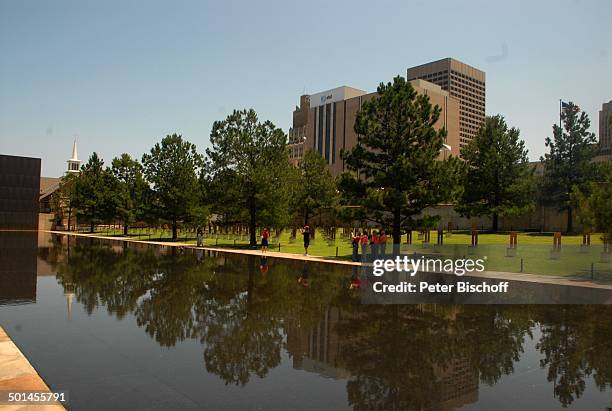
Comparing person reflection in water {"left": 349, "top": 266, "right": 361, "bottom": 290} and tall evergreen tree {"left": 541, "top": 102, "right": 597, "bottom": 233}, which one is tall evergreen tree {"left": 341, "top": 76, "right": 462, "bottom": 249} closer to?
person reflection in water {"left": 349, "top": 266, "right": 361, "bottom": 290}

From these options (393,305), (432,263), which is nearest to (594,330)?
(393,305)

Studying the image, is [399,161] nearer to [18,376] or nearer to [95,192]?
[18,376]

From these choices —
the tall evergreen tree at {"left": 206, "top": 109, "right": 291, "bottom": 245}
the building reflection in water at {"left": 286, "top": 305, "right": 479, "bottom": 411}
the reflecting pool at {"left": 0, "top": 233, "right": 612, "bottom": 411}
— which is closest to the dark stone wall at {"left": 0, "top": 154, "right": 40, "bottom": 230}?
the tall evergreen tree at {"left": 206, "top": 109, "right": 291, "bottom": 245}

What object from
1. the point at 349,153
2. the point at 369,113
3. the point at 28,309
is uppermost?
the point at 369,113

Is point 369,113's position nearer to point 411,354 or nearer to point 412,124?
point 412,124

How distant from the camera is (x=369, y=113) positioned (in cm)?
2823

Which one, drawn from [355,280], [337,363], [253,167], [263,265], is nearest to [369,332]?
[337,363]

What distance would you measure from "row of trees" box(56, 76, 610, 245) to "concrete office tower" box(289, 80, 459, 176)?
90143mm

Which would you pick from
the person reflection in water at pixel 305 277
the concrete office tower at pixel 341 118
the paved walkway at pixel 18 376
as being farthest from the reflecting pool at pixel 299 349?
the concrete office tower at pixel 341 118

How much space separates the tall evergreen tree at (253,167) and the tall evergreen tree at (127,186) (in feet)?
77.5

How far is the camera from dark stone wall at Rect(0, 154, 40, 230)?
80250 mm

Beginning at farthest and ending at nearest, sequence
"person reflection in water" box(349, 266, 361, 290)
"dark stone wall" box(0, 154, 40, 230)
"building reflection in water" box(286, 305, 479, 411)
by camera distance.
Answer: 1. "dark stone wall" box(0, 154, 40, 230)
2. "person reflection in water" box(349, 266, 361, 290)
3. "building reflection in water" box(286, 305, 479, 411)

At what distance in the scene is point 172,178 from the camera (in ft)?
162

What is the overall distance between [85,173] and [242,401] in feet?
248
